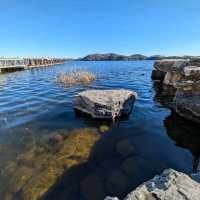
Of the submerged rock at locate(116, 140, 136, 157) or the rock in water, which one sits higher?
the rock in water

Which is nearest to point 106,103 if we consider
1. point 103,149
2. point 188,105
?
point 103,149

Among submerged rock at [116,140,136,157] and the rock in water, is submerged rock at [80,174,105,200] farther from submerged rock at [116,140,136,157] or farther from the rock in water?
the rock in water

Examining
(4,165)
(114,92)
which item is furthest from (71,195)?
(114,92)

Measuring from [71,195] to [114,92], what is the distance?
213 inches

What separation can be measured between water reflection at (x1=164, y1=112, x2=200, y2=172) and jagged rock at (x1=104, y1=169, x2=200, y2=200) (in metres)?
2.28

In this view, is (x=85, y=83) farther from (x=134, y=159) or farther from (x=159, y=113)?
(x=134, y=159)

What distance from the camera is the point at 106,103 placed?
7.20 m

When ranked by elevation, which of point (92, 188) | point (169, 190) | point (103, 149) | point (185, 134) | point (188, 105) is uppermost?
point (188, 105)

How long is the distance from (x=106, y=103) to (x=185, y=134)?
3.41m

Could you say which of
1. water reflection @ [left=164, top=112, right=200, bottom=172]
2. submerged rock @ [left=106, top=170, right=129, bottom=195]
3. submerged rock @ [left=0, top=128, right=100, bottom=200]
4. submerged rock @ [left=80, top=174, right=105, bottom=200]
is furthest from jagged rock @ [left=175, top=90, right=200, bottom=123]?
submerged rock @ [left=80, top=174, right=105, bottom=200]

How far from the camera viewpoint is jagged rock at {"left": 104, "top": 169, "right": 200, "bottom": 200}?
2177 millimetres

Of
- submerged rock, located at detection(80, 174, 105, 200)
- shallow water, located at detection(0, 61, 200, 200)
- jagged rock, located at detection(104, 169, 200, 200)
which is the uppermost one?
jagged rock, located at detection(104, 169, 200, 200)

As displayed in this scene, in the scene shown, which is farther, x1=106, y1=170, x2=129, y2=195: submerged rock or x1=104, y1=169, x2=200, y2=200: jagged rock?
x1=106, y1=170, x2=129, y2=195: submerged rock

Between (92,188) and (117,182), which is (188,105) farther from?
(92,188)
